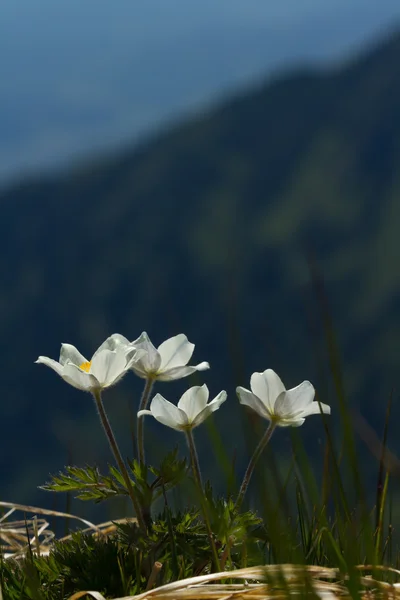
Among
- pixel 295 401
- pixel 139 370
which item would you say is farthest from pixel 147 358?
pixel 295 401

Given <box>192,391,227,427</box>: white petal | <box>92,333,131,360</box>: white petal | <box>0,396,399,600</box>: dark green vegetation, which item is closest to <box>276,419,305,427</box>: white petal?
<box>0,396,399,600</box>: dark green vegetation

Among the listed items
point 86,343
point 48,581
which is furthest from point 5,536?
point 86,343

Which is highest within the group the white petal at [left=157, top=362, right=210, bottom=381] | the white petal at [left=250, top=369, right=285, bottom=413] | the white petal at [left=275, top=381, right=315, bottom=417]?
the white petal at [left=157, top=362, right=210, bottom=381]

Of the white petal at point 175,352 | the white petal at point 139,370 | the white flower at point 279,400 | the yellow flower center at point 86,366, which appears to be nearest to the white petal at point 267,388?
the white flower at point 279,400

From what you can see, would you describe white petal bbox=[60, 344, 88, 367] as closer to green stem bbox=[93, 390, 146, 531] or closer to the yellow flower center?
the yellow flower center

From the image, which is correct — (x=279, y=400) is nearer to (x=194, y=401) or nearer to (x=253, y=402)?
(x=253, y=402)

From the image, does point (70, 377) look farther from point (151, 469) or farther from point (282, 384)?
point (282, 384)
